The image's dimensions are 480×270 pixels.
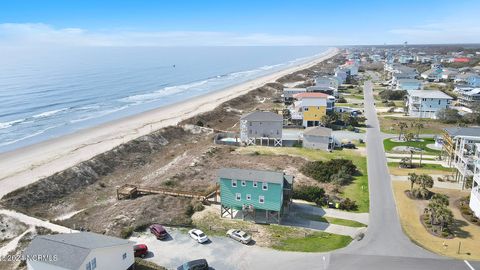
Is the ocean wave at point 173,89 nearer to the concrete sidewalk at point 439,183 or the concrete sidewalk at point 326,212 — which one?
the concrete sidewalk at point 439,183

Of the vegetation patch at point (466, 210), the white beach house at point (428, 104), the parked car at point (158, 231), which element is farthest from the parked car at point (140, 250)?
the white beach house at point (428, 104)

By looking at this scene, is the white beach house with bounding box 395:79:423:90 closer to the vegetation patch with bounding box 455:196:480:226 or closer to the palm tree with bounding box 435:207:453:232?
the vegetation patch with bounding box 455:196:480:226

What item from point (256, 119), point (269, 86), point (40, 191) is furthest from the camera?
point (269, 86)

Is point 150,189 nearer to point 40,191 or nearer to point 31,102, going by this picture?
point 40,191

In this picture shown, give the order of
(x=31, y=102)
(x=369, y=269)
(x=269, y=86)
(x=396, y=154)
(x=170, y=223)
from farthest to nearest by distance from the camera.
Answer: (x=269, y=86), (x=31, y=102), (x=396, y=154), (x=170, y=223), (x=369, y=269)

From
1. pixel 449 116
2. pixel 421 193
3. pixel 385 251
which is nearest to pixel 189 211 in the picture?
pixel 385 251

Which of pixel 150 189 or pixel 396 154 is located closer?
pixel 150 189

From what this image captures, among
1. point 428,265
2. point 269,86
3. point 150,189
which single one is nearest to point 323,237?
point 428,265
